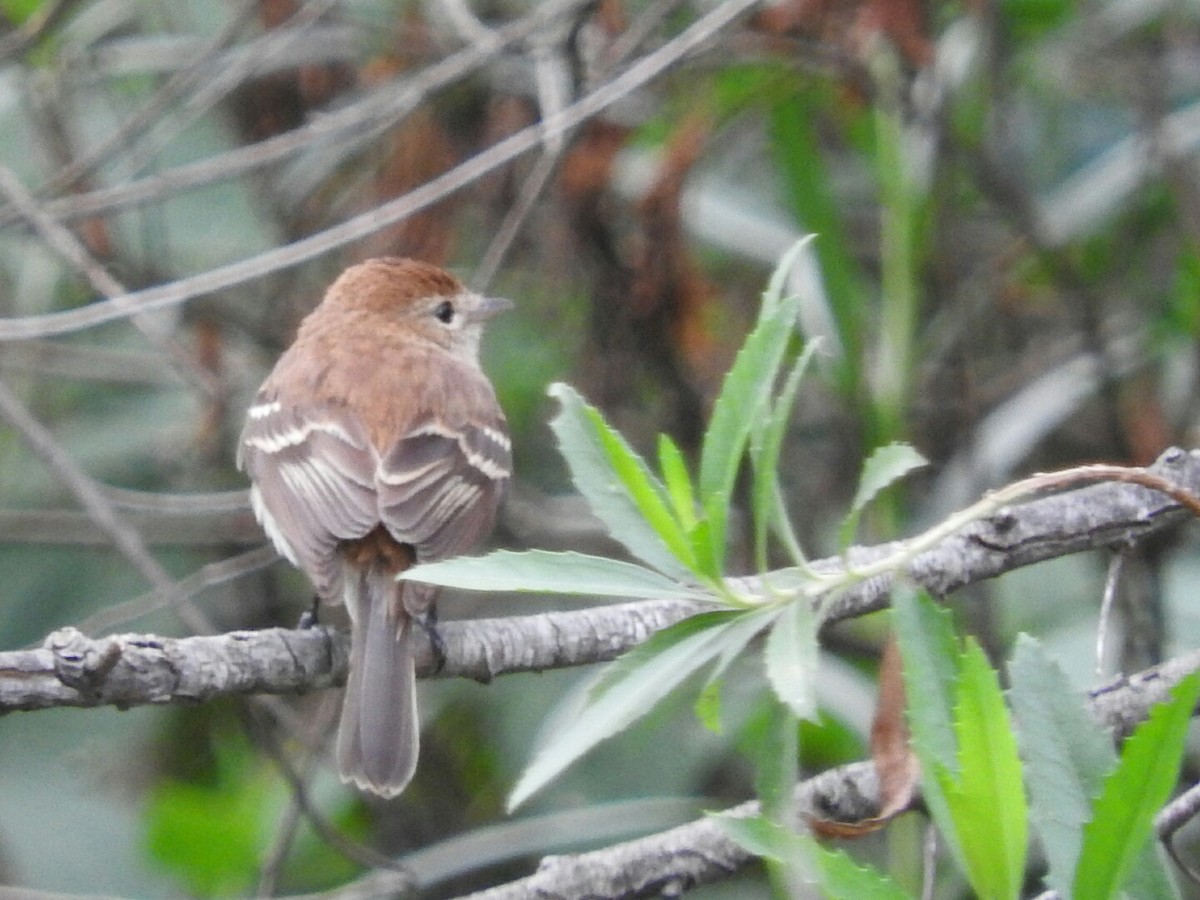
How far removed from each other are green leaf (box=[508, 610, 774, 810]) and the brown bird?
1.76 m

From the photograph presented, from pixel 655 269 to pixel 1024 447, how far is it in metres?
1.50

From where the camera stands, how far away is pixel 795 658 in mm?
2285

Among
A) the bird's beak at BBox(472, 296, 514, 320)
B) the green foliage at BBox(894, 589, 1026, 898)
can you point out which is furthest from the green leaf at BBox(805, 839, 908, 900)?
the bird's beak at BBox(472, 296, 514, 320)

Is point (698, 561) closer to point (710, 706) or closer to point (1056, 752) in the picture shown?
point (710, 706)

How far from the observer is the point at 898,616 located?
245 cm

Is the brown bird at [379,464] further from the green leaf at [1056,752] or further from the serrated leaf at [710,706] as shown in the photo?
the green leaf at [1056,752]

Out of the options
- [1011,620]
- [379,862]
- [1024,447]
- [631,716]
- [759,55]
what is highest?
[759,55]

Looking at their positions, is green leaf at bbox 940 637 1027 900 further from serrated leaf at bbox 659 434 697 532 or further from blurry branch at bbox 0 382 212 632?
blurry branch at bbox 0 382 212 632

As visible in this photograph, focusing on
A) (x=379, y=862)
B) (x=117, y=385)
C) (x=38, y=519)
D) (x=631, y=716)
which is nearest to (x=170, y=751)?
(x=38, y=519)

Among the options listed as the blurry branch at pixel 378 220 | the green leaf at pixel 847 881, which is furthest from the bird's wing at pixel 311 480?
the green leaf at pixel 847 881

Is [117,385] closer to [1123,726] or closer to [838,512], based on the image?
[838,512]

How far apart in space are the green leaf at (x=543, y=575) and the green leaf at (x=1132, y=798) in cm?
67

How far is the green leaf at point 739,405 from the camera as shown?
8.20 ft

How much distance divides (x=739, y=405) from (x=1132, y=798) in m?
0.76
